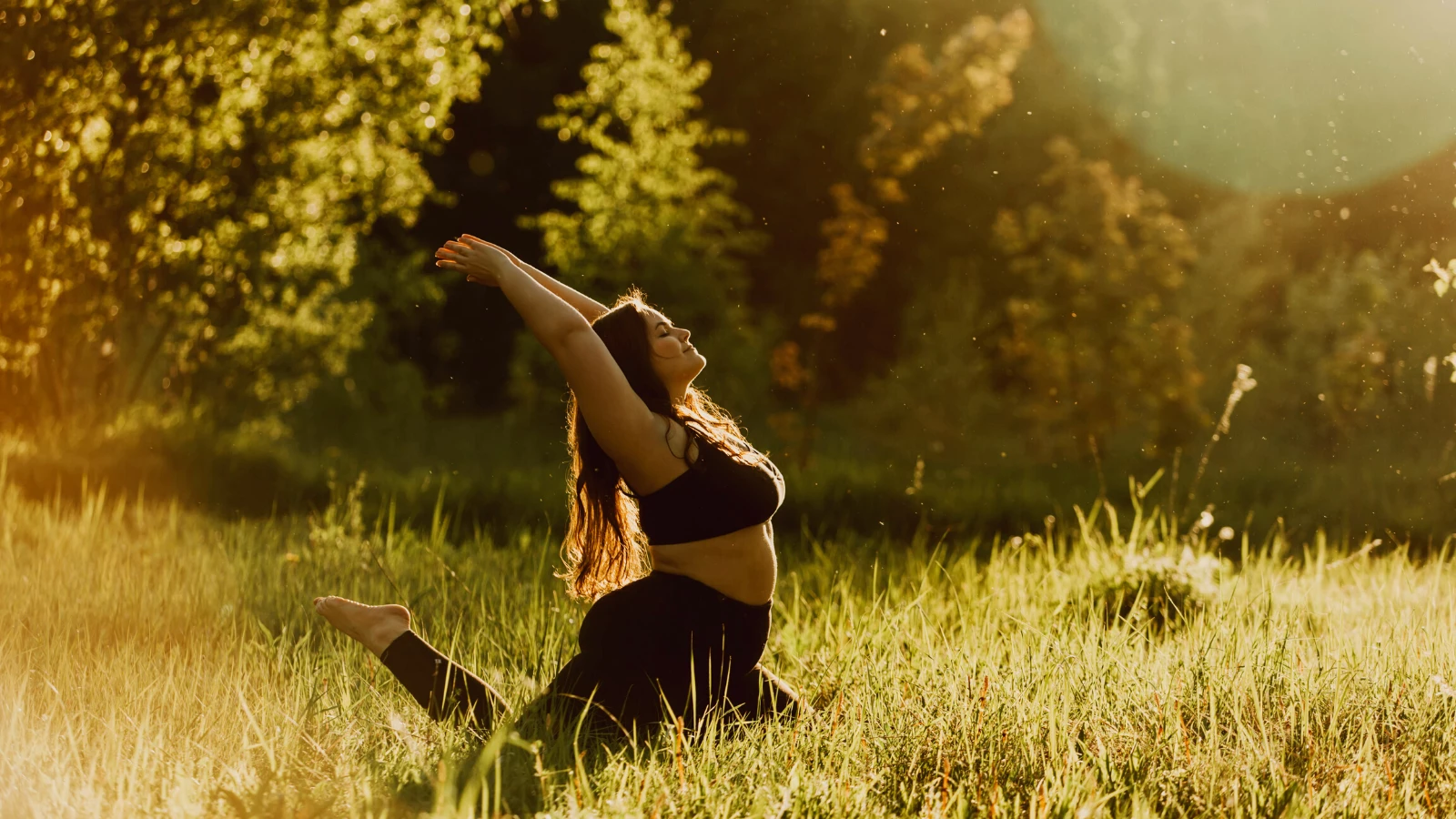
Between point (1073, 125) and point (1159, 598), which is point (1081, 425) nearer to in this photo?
point (1073, 125)

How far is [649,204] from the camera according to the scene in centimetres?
1360

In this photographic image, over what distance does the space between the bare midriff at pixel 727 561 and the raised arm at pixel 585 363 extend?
0.25 meters

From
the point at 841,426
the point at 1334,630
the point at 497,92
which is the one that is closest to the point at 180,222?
the point at 1334,630

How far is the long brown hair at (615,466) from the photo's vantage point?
12.5 feet

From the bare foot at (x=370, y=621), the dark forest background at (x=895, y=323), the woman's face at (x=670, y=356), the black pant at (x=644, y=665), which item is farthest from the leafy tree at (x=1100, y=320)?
the bare foot at (x=370, y=621)

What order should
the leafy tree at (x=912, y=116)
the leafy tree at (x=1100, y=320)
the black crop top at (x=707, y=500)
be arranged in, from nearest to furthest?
the black crop top at (x=707, y=500)
the leafy tree at (x=912, y=116)
the leafy tree at (x=1100, y=320)

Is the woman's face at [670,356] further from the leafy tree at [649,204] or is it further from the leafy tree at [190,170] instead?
the leafy tree at [649,204]

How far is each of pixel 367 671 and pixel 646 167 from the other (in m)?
9.82

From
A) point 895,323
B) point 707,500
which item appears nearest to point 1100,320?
point 895,323

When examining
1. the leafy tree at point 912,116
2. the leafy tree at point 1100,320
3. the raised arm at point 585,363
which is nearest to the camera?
the raised arm at point 585,363

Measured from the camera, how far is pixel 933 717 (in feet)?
12.7

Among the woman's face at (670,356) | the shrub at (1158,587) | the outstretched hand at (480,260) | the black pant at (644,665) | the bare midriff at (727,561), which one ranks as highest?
the outstretched hand at (480,260)

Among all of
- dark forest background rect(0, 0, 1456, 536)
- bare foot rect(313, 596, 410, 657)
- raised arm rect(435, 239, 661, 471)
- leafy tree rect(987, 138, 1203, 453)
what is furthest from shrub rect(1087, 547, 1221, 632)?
leafy tree rect(987, 138, 1203, 453)

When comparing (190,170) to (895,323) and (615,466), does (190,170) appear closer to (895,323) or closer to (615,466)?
(615,466)
